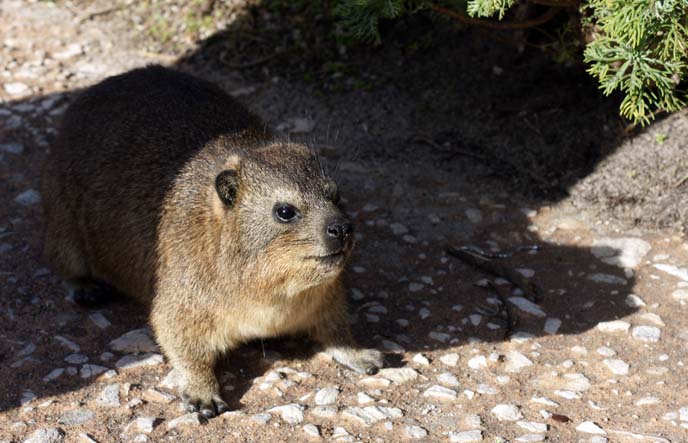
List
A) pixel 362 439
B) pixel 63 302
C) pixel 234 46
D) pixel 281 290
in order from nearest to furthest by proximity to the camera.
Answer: pixel 362 439 → pixel 281 290 → pixel 63 302 → pixel 234 46

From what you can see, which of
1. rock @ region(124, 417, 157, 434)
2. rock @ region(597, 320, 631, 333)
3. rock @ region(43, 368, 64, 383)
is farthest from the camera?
rock @ region(597, 320, 631, 333)

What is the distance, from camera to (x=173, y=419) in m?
4.55

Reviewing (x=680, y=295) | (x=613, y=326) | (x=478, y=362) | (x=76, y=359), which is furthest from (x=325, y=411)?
(x=680, y=295)

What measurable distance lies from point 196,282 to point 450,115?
10.4 ft

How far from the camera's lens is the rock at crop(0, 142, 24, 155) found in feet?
23.5

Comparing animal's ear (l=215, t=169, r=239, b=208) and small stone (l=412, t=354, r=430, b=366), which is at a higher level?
animal's ear (l=215, t=169, r=239, b=208)

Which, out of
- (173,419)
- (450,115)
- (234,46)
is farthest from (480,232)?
(234,46)

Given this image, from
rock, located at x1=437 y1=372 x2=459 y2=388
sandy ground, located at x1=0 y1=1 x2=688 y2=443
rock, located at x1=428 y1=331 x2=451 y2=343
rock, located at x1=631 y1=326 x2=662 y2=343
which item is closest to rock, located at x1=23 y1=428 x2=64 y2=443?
sandy ground, located at x1=0 y1=1 x2=688 y2=443

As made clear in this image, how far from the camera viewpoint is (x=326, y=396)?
4703 mm

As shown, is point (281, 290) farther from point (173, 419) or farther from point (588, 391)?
point (588, 391)

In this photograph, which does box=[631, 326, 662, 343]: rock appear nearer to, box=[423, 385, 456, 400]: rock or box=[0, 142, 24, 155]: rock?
box=[423, 385, 456, 400]: rock

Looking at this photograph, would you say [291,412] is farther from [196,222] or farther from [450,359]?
[196,222]

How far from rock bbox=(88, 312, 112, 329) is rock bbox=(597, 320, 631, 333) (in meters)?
2.92

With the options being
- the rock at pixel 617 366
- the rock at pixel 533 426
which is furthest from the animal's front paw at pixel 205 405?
the rock at pixel 617 366
